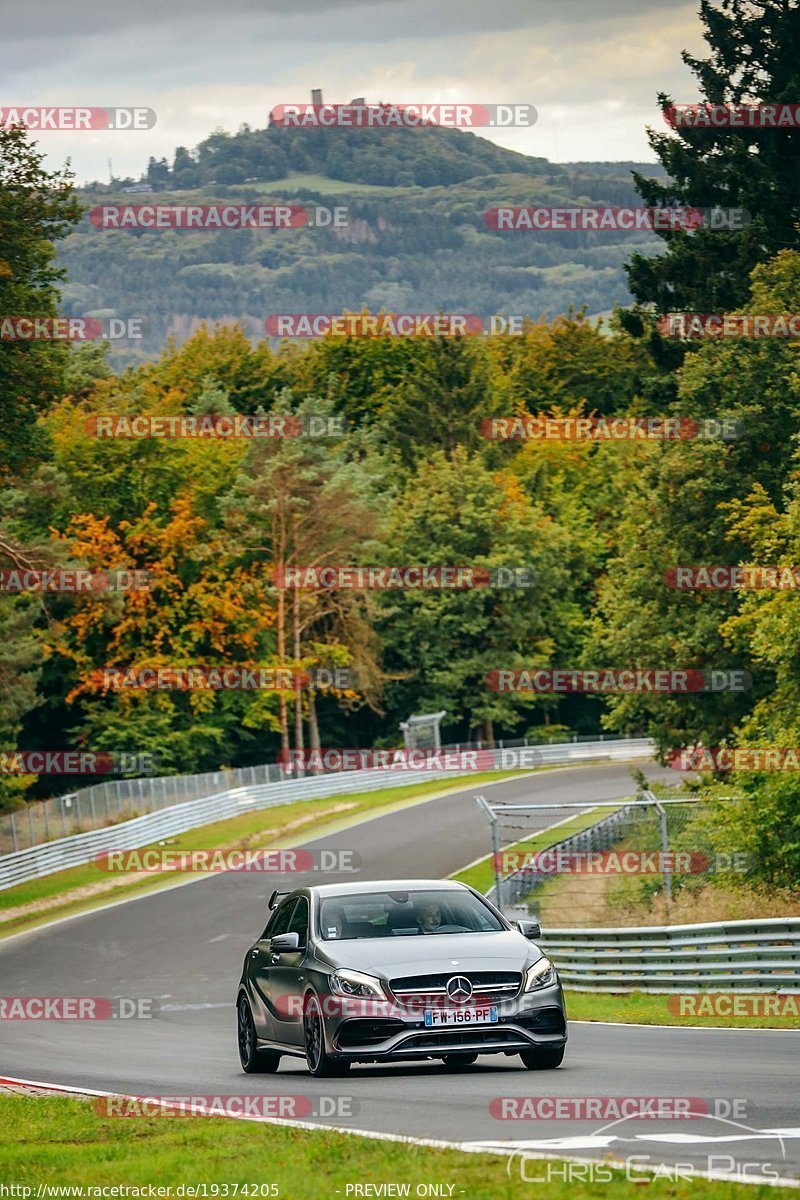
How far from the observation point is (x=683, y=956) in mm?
22594

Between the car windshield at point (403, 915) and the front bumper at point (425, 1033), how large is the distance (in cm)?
103

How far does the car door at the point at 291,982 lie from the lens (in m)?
13.7

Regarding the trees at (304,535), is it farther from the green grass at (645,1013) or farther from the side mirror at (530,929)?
the side mirror at (530,929)

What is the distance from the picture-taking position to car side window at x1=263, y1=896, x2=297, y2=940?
15055 millimetres

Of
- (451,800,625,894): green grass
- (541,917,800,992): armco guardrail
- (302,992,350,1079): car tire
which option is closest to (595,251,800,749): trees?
(451,800,625,894): green grass

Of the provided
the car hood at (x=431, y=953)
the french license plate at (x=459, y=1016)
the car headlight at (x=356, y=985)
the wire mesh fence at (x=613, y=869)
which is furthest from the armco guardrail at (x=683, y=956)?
the car headlight at (x=356, y=985)

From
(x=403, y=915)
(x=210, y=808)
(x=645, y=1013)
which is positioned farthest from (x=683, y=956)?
(x=210, y=808)

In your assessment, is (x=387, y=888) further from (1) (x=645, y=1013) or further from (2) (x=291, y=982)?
(1) (x=645, y=1013)

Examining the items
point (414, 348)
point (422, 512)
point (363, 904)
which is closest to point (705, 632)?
point (363, 904)

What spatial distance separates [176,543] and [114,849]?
24728mm

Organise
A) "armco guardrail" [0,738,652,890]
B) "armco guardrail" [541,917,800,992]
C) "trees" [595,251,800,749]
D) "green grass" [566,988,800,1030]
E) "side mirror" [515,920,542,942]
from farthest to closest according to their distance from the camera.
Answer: "armco guardrail" [0,738,652,890]
"trees" [595,251,800,749]
"armco guardrail" [541,917,800,992]
"green grass" [566,988,800,1030]
"side mirror" [515,920,542,942]

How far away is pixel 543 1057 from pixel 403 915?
1.52 meters

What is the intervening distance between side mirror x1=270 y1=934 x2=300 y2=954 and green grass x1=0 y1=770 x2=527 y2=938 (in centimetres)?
3022

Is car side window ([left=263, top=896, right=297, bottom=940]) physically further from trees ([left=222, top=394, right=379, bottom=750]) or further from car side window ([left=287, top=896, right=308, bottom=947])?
trees ([left=222, top=394, right=379, bottom=750])
